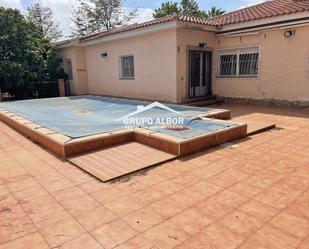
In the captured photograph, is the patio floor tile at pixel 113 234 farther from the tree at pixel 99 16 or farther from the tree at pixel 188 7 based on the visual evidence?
the tree at pixel 188 7

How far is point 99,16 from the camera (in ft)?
118

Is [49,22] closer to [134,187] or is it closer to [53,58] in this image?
[53,58]

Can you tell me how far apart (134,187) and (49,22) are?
139 feet

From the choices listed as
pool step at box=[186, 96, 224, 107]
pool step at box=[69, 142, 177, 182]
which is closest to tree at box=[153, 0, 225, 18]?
pool step at box=[186, 96, 224, 107]

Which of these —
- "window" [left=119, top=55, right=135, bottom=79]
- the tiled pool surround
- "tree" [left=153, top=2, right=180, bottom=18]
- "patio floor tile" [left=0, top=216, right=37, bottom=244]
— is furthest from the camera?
"tree" [left=153, top=2, right=180, bottom=18]

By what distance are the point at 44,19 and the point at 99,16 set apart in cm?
946

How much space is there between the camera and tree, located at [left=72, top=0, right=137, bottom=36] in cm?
3588

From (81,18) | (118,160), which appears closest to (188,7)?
(81,18)

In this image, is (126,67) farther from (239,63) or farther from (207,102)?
(239,63)

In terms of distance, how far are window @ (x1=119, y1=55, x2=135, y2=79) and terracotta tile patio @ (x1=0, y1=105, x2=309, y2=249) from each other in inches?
401

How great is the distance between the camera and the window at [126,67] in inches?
585

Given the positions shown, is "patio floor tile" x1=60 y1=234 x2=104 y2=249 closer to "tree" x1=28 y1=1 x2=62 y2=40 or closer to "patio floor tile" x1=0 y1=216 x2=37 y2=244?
"patio floor tile" x1=0 y1=216 x2=37 y2=244

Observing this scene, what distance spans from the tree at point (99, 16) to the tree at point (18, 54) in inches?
784

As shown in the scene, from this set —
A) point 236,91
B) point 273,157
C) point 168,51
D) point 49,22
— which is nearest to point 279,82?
point 236,91
